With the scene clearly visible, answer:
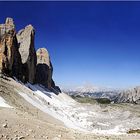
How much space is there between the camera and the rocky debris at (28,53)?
404ft

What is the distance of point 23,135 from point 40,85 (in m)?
104

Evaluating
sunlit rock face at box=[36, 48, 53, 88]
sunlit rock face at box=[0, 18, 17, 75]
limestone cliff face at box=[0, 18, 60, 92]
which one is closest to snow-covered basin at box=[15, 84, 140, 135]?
sunlit rock face at box=[0, 18, 17, 75]

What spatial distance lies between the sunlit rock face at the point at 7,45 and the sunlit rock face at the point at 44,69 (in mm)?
32889

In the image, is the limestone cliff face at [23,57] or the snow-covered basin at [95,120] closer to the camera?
the snow-covered basin at [95,120]

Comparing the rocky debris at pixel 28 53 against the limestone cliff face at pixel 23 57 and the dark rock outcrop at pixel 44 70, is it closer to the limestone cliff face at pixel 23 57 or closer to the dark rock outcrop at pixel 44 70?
the limestone cliff face at pixel 23 57

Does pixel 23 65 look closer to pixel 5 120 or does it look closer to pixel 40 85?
pixel 40 85

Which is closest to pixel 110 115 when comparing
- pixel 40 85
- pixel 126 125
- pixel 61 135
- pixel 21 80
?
pixel 126 125

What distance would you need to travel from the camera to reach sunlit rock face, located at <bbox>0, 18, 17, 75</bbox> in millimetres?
103312

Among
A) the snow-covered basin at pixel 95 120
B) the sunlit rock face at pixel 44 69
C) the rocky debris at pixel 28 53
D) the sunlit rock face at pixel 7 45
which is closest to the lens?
the snow-covered basin at pixel 95 120

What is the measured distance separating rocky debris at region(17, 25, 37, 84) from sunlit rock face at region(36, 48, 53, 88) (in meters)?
10.7

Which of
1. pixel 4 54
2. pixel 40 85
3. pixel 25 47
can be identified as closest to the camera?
pixel 4 54

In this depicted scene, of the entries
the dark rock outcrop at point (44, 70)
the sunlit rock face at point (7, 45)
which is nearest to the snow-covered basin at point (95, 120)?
the sunlit rock face at point (7, 45)

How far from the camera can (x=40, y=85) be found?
135 metres

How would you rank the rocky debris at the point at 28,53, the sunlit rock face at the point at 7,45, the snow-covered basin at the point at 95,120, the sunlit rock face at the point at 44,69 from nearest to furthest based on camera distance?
1. the snow-covered basin at the point at 95,120
2. the sunlit rock face at the point at 7,45
3. the rocky debris at the point at 28,53
4. the sunlit rock face at the point at 44,69
